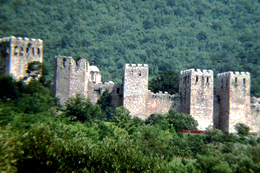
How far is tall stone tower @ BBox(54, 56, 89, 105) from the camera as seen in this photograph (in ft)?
109

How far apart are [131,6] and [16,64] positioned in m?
39.3

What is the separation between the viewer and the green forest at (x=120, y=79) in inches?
850

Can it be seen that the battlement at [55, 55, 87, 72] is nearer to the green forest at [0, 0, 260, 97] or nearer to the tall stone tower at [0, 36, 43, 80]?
the tall stone tower at [0, 36, 43, 80]

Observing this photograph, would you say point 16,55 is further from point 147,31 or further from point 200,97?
point 147,31

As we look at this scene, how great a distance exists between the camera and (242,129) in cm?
3344

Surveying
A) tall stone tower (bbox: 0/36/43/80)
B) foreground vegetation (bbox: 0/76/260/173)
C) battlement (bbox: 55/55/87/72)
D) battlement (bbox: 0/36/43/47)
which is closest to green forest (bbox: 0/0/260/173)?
foreground vegetation (bbox: 0/76/260/173)

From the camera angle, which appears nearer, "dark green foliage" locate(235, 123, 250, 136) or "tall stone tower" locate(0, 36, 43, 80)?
"dark green foliage" locate(235, 123, 250, 136)

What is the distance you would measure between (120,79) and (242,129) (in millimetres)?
21659

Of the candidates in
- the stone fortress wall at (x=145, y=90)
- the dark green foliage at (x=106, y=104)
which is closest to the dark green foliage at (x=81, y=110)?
the stone fortress wall at (x=145, y=90)

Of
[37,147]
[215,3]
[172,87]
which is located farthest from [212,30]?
[37,147]

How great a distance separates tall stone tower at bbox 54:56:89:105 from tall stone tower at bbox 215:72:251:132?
9514mm

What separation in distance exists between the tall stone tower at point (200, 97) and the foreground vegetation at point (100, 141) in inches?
40.0

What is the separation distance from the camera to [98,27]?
65.1 meters

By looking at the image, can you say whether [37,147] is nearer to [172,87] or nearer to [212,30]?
[172,87]
